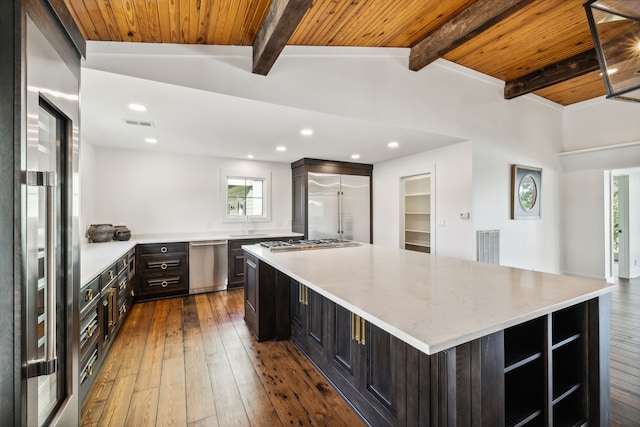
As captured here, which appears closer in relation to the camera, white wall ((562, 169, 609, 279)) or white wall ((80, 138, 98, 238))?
white wall ((80, 138, 98, 238))

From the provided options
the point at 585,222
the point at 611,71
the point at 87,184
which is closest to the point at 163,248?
the point at 87,184

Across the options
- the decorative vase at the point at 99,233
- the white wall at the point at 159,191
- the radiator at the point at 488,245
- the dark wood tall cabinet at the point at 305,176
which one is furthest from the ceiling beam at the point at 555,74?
the decorative vase at the point at 99,233

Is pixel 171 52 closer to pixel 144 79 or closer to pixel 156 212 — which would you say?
pixel 144 79

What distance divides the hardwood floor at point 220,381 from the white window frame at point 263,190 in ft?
7.42

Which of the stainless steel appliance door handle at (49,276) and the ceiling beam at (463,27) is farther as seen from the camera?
the ceiling beam at (463,27)

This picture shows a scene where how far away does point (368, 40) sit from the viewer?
285 cm

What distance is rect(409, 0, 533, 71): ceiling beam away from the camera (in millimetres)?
2188

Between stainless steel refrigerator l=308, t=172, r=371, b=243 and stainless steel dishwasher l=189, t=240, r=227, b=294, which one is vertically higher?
stainless steel refrigerator l=308, t=172, r=371, b=243

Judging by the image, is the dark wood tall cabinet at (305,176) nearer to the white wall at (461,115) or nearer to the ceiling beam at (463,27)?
the white wall at (461,115)

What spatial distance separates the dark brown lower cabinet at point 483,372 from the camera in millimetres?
1027

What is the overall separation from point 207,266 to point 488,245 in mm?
4128

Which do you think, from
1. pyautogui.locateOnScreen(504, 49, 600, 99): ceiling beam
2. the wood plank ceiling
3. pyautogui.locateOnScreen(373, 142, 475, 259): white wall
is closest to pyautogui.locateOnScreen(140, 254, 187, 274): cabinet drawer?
the wood plank ceiling

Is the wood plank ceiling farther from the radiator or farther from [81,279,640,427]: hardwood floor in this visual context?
[81,279,640,427]: hardwood floor

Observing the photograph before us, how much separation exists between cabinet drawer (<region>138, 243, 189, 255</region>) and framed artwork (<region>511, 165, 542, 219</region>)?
16.2 ft
